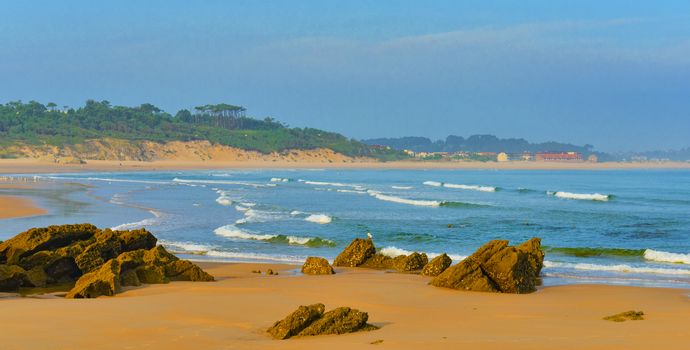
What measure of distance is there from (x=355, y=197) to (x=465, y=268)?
35.0 metres

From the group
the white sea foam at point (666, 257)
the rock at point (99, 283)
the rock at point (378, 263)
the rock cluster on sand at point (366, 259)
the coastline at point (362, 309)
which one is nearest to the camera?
the coastline at point (362, 309)

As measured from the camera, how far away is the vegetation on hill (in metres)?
143

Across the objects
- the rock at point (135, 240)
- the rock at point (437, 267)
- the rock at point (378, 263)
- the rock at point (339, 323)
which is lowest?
the rock at point (378, 263)

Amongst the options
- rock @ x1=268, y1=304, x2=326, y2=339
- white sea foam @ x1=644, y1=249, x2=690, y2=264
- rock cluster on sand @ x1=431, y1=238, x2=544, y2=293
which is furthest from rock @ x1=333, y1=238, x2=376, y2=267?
rock @ x1=268, y1=304, x2=326, y2=339

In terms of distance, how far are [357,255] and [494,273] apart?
5071 millimetres

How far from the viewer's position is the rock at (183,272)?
15.3m

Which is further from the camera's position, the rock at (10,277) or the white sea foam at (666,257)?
the white sea foam at (666,257)

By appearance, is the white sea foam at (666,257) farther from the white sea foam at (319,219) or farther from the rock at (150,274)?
the rock at (150,274)

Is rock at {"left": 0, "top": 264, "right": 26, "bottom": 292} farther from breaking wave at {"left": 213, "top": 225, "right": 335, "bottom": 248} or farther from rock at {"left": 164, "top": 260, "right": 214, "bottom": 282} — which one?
breaking wave at {"left": 213, "top": 225, "right": 335, "bottom": 248}

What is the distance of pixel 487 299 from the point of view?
13.2 m

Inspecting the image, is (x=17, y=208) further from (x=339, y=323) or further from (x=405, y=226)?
(x=339, y=323)

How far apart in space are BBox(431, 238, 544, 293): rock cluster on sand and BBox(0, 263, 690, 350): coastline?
1.03ft

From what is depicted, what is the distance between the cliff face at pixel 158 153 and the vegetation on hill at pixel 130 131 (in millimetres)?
2291

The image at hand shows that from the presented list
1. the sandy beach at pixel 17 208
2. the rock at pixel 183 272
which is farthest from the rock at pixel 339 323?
the sandy beach at pixel 17 208
